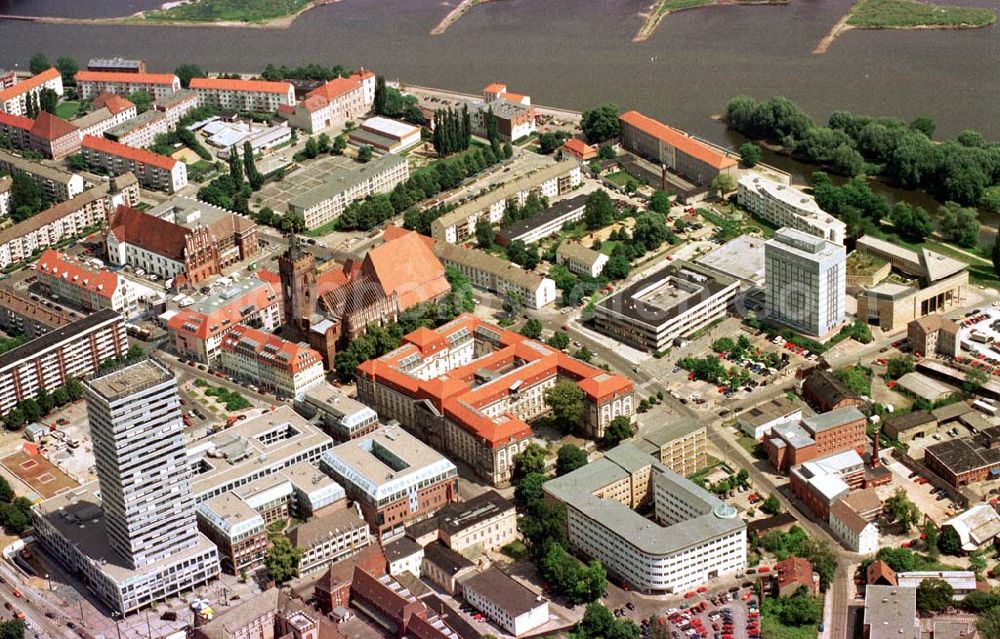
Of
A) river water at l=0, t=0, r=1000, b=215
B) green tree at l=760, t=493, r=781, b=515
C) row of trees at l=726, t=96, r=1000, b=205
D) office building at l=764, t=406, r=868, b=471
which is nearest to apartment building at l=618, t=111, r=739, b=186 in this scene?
row of trees at l=726, t=96, r=1000, b=205

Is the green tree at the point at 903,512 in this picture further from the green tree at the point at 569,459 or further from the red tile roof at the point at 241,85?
the red tile roof at the point at 241,85

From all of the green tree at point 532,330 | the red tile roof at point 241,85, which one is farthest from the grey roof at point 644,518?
the red tile roof at point 241,85

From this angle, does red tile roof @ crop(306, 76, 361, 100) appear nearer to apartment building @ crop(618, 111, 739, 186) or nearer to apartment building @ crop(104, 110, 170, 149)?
apartment building @ crop(104, 110, 170, 149)

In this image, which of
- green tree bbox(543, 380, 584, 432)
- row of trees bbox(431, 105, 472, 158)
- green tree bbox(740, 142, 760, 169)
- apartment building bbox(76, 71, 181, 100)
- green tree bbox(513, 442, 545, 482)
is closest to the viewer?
green tree bbox(513, 442, 545, 482)

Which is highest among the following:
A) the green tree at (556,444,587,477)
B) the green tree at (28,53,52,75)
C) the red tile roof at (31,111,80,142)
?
the green tree at (28,53,52,75)

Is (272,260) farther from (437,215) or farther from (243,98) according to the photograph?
(243,98)

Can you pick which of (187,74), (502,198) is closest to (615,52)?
(187,74)

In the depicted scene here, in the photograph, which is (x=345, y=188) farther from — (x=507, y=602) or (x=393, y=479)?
(x=507, y=602)

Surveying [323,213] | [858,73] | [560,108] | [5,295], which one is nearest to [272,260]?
[323,213]
